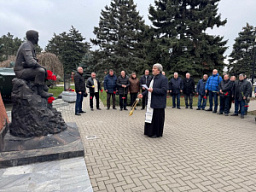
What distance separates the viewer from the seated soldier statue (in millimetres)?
3715

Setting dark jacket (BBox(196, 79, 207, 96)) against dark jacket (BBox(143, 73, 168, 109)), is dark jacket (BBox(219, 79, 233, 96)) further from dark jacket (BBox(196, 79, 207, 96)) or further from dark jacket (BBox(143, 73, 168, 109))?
dark jacket (BBox(143, 73, 168, 109))

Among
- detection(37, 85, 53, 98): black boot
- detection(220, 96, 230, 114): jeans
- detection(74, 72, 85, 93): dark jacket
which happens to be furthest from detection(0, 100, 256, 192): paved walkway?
detection(220, 96, 230, 114): jeans

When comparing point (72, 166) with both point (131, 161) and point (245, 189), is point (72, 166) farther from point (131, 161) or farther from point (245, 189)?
point (245, 189)

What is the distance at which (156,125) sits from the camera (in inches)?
188

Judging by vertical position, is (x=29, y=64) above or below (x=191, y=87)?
above

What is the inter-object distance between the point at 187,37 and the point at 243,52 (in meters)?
16.9

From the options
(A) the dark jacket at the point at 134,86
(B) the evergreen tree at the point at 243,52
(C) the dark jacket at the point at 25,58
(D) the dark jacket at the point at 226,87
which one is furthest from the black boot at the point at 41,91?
(B) the evergreen tree at the point at 243,52

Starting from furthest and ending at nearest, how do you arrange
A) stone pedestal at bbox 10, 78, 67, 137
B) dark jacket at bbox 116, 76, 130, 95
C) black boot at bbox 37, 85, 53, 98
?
dark jacket at bbox 116, 76, 130, 95, black boot at bbox 37, 85, 53, 98, stone pedestal at bbox 10, 78, 67, 137

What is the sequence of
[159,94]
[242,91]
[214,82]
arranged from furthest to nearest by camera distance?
[214,82] < [242,91] < [159,94]

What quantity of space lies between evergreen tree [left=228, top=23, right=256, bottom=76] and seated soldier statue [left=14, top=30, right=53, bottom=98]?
2930cm

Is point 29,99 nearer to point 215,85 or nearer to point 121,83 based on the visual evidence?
point 121,83

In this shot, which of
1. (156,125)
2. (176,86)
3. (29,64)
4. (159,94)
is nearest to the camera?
(29,64)

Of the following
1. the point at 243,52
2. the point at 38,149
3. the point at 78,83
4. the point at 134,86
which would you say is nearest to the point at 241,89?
the point at 134,86

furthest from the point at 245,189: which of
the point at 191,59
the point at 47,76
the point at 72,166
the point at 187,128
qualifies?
the point at 191,59
